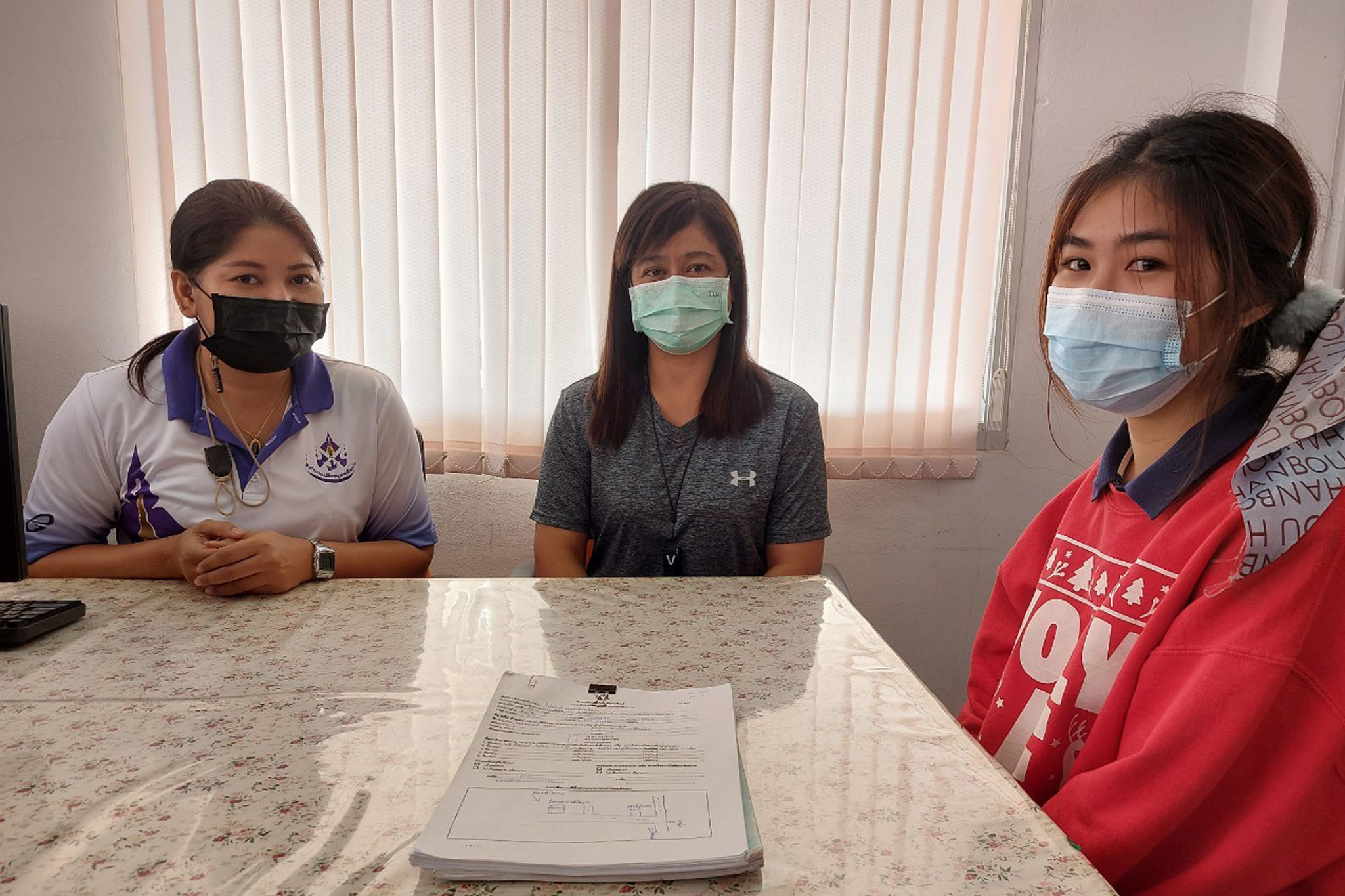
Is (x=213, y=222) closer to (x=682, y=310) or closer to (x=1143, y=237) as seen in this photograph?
(x=682, y=310)

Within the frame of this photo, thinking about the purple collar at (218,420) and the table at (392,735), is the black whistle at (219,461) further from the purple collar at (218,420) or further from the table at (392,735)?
the table at (392,735)

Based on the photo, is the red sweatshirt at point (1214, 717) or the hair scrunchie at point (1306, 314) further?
the hair scrunchie at point (1306, 314)

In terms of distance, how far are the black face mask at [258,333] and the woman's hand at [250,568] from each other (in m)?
0.36

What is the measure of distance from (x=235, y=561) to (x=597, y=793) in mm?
750

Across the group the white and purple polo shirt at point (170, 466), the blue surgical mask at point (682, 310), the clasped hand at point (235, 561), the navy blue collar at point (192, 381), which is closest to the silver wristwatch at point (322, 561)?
the clasped hand at point (235, 561)

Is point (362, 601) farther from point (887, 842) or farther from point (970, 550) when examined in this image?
point (970, 550)

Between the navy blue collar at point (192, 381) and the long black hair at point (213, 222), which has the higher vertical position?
the long black hair at point (213, 222)

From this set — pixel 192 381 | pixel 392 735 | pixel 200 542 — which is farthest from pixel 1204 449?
pixel 192 381

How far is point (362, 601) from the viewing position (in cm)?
117

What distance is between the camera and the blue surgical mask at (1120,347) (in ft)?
2.99

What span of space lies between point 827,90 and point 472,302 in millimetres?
1060

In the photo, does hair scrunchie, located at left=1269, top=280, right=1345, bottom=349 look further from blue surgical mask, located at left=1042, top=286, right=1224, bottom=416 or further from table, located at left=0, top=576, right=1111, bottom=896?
table, located at left=0, top=576, right=1111, bottom=896

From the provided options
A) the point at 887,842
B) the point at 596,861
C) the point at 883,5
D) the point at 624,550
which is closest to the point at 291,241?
the point at 624,550

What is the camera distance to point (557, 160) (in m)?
2.07
